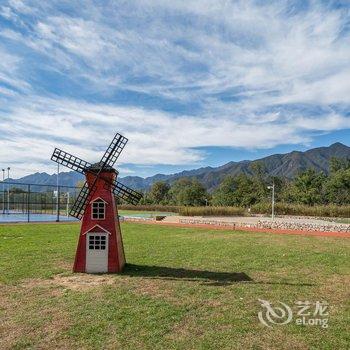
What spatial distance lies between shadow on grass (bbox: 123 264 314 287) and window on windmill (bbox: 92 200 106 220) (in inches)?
82.5

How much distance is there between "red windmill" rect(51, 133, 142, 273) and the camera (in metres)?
13.0

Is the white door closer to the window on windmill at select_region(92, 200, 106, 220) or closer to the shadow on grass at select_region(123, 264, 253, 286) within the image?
the window on windmill at select_region(92, 200, 106, 220)

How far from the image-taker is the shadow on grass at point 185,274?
12078mm

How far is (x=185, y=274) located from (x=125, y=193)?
3486 mm

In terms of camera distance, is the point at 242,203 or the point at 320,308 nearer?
the point at 320,308

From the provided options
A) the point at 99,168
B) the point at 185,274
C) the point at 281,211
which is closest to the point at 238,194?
the point at 281,211

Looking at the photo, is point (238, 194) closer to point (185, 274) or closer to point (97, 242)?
point (185, 274)

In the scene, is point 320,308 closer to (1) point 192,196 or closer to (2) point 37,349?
(2) point 37,349

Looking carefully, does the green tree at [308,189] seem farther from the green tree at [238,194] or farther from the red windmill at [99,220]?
the red windmill at [99,220]

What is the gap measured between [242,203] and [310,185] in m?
12.6

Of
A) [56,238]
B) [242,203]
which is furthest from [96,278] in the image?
[242,203]

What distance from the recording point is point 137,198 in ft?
45.4

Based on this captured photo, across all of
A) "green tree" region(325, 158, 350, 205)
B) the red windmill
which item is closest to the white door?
the red windmill

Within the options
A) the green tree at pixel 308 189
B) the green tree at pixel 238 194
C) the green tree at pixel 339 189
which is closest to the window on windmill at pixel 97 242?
the green tree at pixel 238 194
